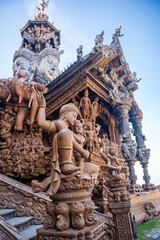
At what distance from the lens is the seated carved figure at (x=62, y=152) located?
178cm

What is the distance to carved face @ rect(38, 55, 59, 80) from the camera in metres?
11.1

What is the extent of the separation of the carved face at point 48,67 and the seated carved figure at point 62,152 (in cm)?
927

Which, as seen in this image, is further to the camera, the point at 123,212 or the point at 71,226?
the point at 123,212

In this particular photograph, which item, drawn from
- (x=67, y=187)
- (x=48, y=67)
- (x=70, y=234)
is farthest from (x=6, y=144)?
(x=48, y=67)

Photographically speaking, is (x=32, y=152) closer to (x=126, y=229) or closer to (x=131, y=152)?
(x=126, y=229)

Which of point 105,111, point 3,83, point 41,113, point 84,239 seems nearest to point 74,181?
point 84,239

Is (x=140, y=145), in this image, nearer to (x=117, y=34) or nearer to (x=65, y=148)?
(x=117, y=34)

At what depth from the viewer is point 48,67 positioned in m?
11.4

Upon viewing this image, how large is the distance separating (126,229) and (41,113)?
2517 mm

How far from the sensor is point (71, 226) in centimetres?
166

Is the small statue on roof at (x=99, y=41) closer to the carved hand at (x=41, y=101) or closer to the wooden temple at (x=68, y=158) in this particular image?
the wooden temple at (x=68, y=158)

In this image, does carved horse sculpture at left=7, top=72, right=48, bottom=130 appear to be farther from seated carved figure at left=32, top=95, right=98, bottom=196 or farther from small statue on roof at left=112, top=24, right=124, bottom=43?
small statue on roof at left=112, top=24, right=124, bottom=43

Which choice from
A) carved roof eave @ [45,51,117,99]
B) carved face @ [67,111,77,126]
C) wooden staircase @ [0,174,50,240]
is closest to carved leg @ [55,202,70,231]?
carved face @ [67,111,77,126]

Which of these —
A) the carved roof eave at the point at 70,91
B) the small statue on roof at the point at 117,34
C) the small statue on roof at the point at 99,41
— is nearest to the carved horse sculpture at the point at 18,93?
the carved roof eave at the point at 70,91
